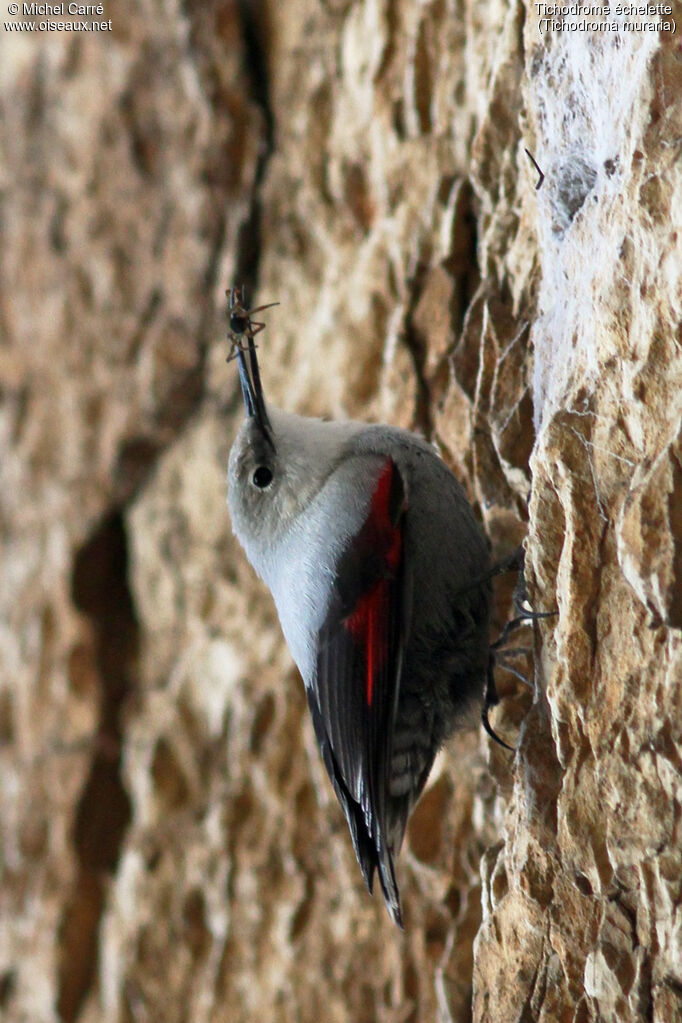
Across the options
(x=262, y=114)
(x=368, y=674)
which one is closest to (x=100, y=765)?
(x=368, y=674)

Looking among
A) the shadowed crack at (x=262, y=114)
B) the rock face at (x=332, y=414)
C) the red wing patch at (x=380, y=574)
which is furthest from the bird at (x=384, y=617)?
the shadowed crack at (x=262, y=114)

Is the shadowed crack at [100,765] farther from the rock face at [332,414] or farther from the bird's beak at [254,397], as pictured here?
the bird's beak at [254,397]

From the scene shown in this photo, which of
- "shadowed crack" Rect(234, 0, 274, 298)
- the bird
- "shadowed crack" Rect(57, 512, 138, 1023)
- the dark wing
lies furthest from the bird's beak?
"shadowed crack" Rect(57, 512, 138, 1023)

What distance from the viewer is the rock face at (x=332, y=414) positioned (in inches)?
60.6

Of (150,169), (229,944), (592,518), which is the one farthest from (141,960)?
(150,169)

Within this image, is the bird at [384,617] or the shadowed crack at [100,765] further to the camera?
the shadowed crack at [100,765]

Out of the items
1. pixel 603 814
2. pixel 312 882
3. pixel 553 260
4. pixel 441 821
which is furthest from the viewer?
pixel 312 882

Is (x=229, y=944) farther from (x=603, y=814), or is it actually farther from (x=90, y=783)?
(x=603, y=814)

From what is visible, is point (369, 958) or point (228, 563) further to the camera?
point (228, 563)

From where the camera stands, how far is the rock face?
154cm

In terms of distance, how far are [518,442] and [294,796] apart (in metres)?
1.31

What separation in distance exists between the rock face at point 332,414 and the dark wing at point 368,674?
244 millimetres

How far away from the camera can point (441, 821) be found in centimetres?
246

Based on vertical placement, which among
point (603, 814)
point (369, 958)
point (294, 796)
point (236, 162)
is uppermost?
point (236, 162)
